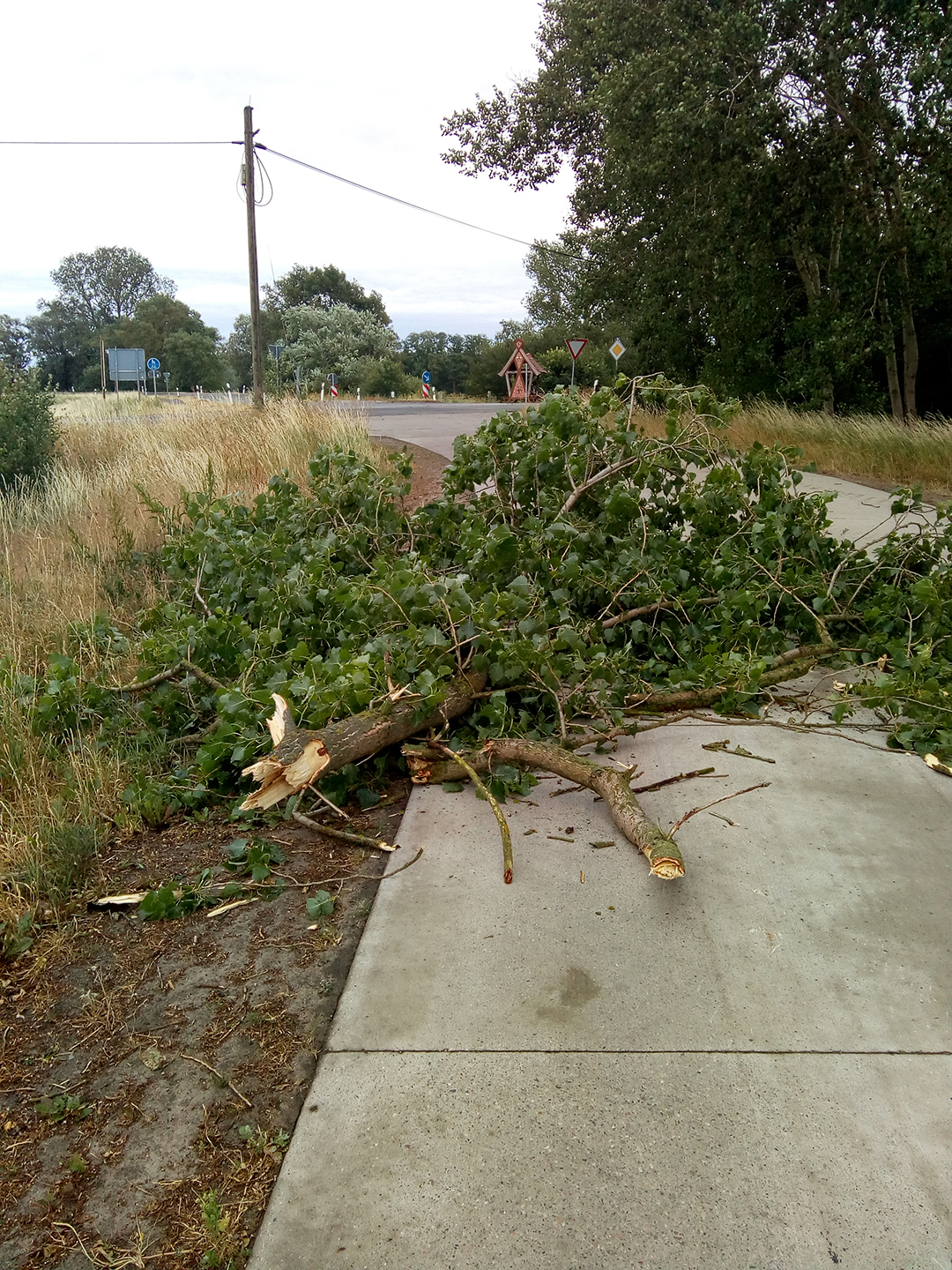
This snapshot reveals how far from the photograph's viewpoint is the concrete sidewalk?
1937 millimetres

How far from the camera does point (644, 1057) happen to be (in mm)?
2398

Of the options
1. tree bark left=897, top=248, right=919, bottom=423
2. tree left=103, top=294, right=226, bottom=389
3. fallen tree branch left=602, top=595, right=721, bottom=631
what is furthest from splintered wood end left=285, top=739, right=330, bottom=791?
tree left=103, top=294, right=226, bottom=389

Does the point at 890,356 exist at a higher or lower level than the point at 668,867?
higher

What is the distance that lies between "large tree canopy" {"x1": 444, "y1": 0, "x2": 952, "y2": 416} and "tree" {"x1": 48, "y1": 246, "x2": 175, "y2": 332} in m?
80.4

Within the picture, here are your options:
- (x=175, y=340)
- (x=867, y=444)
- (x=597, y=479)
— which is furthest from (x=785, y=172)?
(x=175, y=340)

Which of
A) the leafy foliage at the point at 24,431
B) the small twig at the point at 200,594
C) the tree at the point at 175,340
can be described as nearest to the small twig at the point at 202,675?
the small twig at the point at 200,594

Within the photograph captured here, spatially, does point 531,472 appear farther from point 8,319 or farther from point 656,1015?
point 8,319

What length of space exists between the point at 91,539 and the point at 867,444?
10.9 meters

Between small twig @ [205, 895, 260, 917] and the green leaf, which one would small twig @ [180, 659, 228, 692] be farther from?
the green leaf

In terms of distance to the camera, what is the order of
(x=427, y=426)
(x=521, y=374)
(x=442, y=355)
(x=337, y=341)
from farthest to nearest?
1. (x=442, y=355)
2. (x=337, y=341)
3. (x=521, y=374)
4. (x=427, y=426)

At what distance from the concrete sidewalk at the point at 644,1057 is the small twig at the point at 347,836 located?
0.12m

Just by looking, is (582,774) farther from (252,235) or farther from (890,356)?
(252,235)

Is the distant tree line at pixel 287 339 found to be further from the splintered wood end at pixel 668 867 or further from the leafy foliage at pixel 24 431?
the splintered wood end at pixel 668 867

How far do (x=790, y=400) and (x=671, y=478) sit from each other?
57.0ft
